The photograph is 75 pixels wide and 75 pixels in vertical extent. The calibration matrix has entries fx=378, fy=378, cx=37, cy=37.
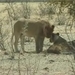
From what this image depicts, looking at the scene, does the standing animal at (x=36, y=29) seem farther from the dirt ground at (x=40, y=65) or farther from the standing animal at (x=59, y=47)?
the dirt ground at (x=40, y=65)

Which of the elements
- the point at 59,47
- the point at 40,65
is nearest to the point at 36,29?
the point at 59,47

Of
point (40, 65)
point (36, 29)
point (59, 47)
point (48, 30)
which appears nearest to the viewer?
point (40, 65)

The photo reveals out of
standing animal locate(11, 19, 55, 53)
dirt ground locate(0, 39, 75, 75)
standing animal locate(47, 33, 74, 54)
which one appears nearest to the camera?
dirt ground locate(0, 39, 75, 75)

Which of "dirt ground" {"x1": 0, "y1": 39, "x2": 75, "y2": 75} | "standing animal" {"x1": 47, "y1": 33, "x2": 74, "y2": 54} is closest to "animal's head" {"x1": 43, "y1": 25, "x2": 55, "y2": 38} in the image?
"standing animal" {"x1": 47, "y1": 33, "x2": 74, "y2": 54}

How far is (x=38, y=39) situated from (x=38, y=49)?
906 mm

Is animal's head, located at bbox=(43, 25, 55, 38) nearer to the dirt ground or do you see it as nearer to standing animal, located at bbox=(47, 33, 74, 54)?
standing animal, located at bbox=(47, 33, 74, 54)

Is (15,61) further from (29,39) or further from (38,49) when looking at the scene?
(29,39)

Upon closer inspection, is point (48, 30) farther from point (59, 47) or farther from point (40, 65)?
point (40, 65)

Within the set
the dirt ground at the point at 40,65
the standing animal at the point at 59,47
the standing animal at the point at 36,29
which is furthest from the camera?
the standing animal at the point at 36,29

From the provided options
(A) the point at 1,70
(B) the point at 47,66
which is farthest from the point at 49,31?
(A) the point at 1,70

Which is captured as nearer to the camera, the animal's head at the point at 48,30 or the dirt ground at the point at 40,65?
the dirt ground at the point at 40,65

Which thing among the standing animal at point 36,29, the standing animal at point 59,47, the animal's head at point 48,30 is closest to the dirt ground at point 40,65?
the standing animal at point 59,47

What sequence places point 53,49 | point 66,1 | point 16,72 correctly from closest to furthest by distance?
point 16,72 < point 53,49 < point 66,1

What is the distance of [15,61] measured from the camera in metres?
11.4
